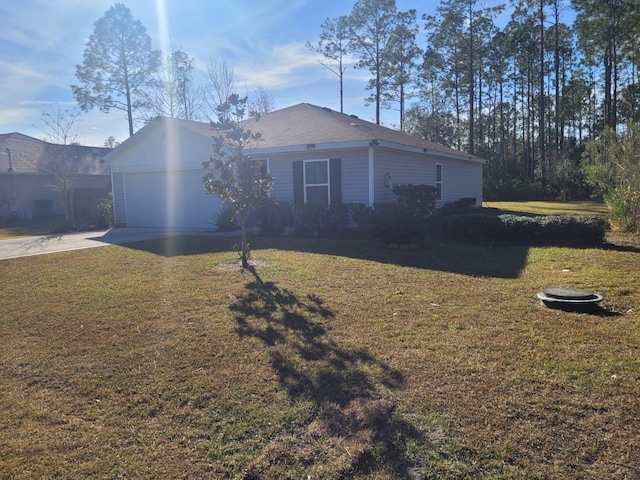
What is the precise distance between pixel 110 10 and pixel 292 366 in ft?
102

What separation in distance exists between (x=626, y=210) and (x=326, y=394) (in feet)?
36.6

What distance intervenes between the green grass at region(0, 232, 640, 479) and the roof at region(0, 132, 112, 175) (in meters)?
18.2

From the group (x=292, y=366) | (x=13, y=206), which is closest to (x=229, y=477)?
(x=292, y=366)

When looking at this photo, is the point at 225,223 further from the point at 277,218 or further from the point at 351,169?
the point at 351,169

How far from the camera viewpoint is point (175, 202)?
15969 mm

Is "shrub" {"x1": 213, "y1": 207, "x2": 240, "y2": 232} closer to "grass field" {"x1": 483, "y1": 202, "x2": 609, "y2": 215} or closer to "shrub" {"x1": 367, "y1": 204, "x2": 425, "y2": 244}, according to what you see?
"shrub" {"x1": 367, "y1": 204, "x2": 425, "y2": 244}

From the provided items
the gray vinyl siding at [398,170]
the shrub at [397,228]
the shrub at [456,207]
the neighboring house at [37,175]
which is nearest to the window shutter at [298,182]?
the gray vinyl siding at [398,170]

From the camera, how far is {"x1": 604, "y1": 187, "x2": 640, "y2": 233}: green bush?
11.0 m

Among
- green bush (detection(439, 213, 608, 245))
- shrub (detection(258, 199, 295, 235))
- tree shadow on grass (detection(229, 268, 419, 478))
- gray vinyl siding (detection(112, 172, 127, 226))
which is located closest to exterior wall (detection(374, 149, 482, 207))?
shrub (detection(258, 199, 295, 235))

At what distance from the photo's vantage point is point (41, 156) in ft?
79.8

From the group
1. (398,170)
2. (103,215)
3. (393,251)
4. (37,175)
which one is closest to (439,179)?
(398,170)

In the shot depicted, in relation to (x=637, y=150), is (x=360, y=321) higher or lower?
lower

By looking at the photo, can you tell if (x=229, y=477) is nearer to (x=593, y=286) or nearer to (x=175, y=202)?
(x=593, y=286)

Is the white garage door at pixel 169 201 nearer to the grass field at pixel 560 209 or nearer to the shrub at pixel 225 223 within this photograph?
the shrub at pixel 225 223
